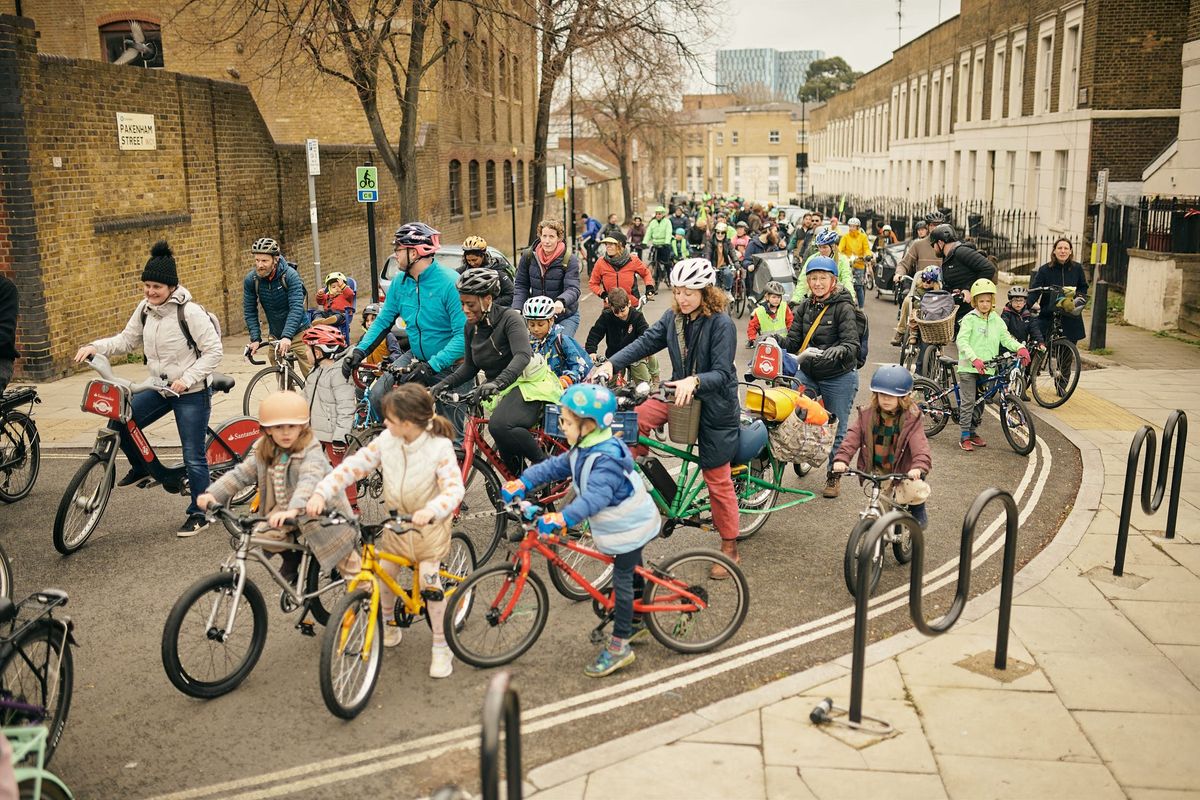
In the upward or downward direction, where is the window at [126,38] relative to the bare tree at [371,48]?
upward

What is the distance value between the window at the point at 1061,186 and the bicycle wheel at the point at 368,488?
26483mm

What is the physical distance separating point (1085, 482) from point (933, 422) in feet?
6.62

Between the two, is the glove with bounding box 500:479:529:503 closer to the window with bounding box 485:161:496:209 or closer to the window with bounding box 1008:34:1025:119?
the window with bounding box 1008:34:1025:119

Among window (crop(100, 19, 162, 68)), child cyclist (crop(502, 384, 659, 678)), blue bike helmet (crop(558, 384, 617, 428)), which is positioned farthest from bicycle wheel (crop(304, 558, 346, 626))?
window (crop(100, 19, 162, 68))

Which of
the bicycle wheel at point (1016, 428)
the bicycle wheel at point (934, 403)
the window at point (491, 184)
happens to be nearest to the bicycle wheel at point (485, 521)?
the bicycle wheel at point (934, 403)

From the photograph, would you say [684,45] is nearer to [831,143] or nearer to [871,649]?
[871,649]

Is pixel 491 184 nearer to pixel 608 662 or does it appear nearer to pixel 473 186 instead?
pixel 473 186

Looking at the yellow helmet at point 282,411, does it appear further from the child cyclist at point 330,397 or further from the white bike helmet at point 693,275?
the white bike helmet at point 693,275

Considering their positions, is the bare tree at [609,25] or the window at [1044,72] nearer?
the bare tree at [609,25]

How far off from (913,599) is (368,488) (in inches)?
186

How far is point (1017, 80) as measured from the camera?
35.0m

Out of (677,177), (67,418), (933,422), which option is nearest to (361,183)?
(67,418)

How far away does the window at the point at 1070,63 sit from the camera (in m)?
29.9

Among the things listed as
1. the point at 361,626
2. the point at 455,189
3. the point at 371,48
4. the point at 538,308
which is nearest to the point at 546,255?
the point at 538,308
